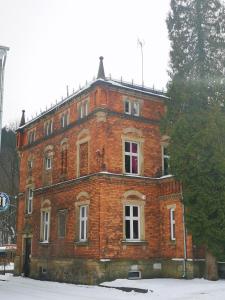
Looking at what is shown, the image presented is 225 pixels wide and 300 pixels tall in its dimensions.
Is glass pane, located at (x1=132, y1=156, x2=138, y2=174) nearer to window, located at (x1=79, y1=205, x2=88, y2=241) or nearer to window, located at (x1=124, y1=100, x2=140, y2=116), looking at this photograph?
window, located at (x1=124, y1=100, x2=140, y2=116)

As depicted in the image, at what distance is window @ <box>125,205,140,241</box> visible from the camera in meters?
22.7

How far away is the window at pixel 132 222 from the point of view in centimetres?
2269

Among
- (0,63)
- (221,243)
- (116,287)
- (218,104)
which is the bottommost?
(116,287)

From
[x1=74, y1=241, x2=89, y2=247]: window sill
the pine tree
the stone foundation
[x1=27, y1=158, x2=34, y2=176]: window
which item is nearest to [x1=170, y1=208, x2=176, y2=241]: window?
the stone foundation

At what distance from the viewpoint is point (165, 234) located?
907 inches

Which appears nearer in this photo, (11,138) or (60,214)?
(60,214)

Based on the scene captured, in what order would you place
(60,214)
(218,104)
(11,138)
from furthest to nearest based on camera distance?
(11,138)
(60,214)
(218,104)

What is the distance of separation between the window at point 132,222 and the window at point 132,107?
533 cm

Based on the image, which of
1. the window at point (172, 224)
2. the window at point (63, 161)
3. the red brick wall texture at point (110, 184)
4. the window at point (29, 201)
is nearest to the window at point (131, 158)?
the red brick wall texture at point (110, 184)

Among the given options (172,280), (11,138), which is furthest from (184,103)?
(11,138)

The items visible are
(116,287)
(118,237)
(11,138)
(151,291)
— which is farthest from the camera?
(11,138)

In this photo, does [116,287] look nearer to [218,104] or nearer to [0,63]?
[218,104]

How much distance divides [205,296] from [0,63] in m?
14.5

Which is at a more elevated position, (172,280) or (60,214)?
(60,214)
